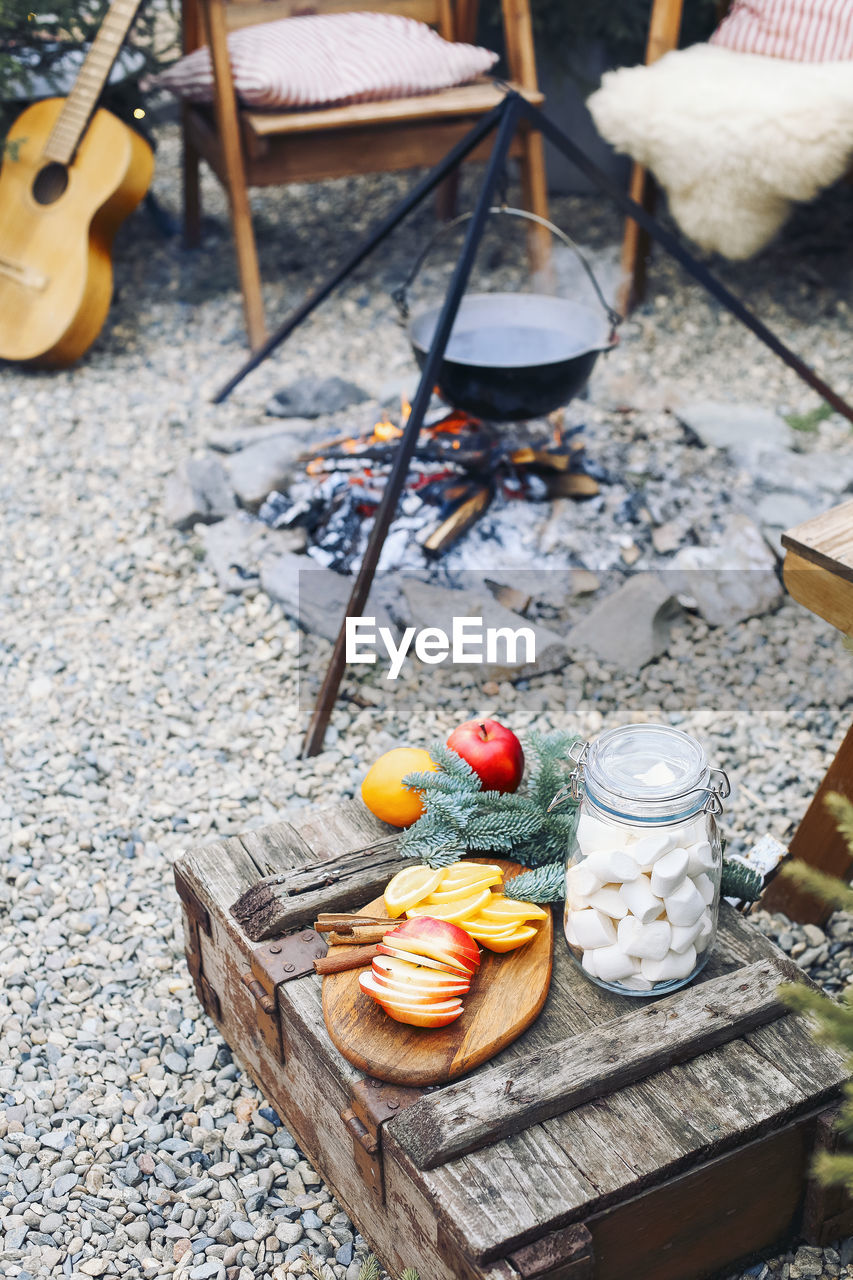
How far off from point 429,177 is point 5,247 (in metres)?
1.87

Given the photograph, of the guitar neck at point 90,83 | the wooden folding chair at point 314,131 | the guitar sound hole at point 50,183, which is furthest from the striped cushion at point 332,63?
the guitar sound hole at point 50,183

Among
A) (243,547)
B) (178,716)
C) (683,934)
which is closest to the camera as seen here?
(683,934)

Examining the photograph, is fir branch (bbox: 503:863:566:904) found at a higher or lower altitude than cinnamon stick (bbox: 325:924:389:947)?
higher

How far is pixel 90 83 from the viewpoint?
11.8ft

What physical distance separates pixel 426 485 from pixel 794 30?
1.98 meters

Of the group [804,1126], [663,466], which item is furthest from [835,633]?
[804,1126]

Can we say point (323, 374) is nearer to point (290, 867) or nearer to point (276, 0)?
point (276, 0)

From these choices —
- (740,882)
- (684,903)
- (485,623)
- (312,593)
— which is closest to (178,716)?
(312,593)

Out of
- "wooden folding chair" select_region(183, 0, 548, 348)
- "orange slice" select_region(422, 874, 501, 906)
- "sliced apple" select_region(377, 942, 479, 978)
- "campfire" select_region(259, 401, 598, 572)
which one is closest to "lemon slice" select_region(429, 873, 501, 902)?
"orange slice" select_region(422, 874, 501, 906)

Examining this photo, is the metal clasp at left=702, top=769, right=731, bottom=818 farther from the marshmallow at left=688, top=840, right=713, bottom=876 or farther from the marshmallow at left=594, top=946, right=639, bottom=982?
the marshmallow at left=594, top=946, right=639, bottom=982

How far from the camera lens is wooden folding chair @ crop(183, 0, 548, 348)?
3.45 m

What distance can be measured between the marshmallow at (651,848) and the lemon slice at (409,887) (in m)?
0.27

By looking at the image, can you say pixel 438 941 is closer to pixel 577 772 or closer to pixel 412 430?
pixel 577 772

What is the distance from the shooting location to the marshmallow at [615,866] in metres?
1.27
